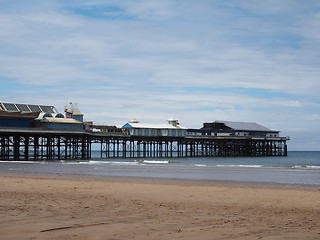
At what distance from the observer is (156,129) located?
74.9 metres

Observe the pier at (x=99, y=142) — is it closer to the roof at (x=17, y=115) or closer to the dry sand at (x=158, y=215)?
the roof at (x=17, y=115)

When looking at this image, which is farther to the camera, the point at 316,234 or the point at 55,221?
the point at 55,221

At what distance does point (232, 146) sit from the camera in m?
91.2

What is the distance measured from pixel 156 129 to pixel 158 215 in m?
64.0

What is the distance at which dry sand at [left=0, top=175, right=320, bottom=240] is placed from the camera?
28.2 ft

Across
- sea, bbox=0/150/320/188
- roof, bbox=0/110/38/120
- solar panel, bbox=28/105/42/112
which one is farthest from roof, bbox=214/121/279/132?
sea, bbox=0/150/320/188

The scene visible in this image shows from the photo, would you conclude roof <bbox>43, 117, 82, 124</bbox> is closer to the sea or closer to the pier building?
the pier building

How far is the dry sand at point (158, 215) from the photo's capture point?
339 inches

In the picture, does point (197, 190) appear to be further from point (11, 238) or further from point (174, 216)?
point (11, 238)

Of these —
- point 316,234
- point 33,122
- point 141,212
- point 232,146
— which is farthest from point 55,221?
point 232,146

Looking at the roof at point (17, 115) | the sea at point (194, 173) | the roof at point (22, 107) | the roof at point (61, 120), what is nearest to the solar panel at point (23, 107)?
the roof at point (22, 107)

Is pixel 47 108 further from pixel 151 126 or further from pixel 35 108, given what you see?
pixel 151 126

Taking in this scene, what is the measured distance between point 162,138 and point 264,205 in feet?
202

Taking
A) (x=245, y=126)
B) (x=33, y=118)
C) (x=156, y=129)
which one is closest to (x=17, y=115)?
(x=33, y=118)
